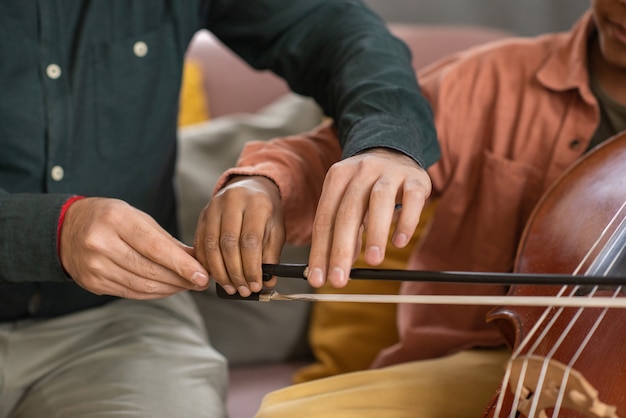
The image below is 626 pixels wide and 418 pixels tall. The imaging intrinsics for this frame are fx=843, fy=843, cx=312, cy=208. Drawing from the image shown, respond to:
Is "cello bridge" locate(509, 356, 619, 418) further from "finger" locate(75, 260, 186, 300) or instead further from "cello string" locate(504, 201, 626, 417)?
"finger" locate(75, 260, 186, 300)

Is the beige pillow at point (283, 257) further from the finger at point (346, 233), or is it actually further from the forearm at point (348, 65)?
the finger at point (346, 233)

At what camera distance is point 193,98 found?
166cm

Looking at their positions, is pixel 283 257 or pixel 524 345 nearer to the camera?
pixel 524 345

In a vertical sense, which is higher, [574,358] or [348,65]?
[348,65]

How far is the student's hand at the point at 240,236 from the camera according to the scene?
0.72 meters

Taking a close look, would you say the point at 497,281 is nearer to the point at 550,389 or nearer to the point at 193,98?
the point at 550,389

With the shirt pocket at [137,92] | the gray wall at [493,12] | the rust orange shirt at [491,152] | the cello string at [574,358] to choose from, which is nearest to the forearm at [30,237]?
the shirt pocket at [137,92]

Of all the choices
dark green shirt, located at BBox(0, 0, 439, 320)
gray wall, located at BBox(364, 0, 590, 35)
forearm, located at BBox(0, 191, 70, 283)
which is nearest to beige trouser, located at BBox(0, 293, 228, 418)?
dark green shirt, located at BBox(0, 0, 439, 320)

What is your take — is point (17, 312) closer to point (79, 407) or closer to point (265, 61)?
point (79, 407)

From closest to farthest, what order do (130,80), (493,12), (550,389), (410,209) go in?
1. (550,389)
2. (410,209)
3. (130,80)
4. (493,12)

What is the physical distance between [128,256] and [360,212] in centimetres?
20

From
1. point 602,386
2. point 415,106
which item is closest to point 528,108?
point 415,106

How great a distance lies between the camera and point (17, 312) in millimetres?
1001

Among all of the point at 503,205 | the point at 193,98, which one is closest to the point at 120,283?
the point at 503,205
